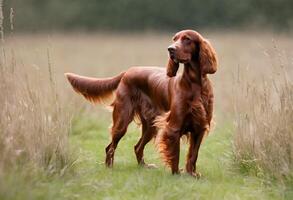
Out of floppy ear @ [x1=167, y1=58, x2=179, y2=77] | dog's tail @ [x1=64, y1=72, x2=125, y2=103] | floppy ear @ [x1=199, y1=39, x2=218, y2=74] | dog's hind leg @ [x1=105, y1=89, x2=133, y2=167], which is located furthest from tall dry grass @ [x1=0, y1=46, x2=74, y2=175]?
floppy ear @ [x1=199, y1=39, x2=218, y2=74]

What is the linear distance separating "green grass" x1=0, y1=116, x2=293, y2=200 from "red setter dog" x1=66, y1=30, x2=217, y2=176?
30cm

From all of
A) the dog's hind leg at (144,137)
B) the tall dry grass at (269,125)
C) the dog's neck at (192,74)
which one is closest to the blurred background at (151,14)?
the dog's hind leg at (144,137)

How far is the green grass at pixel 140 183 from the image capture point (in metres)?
4.83

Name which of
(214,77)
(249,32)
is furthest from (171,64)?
(249,32)

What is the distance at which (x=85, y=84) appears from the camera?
7.24 meters

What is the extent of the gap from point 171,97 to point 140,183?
96 cm

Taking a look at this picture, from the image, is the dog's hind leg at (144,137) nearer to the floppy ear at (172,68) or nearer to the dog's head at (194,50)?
the floppy ear at (172,68)

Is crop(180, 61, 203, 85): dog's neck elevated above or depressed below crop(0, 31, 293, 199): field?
above

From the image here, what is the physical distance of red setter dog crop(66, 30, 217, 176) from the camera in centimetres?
621

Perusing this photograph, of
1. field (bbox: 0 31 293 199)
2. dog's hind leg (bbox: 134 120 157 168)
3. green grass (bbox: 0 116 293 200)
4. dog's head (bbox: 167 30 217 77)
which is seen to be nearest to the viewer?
green grass (bbox: 0 116 293 200)

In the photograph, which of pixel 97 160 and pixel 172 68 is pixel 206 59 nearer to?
pixel 172 68

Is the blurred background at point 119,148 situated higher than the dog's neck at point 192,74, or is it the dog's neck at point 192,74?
the dog's neck at point 192,74

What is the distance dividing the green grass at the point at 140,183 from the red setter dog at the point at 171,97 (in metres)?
0.30

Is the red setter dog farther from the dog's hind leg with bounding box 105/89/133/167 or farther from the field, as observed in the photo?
the field
